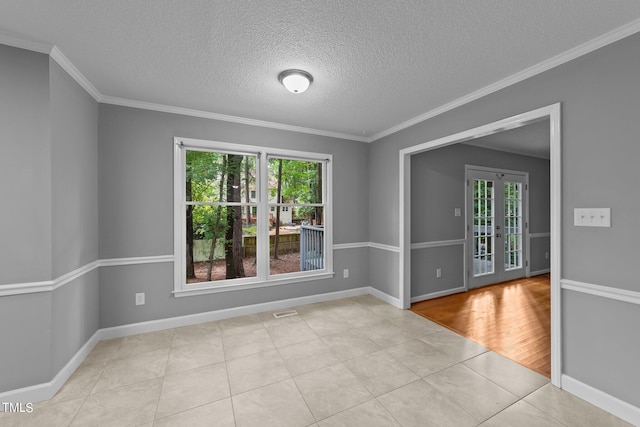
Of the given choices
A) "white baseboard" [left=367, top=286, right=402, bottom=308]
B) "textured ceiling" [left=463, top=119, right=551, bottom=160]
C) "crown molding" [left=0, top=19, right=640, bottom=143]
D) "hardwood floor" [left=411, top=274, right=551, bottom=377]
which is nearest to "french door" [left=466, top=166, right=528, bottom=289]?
"hardwood floor" [left=411, top=274, right=551, bottom=377]

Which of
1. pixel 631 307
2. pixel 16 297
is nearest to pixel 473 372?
pixel 631 307

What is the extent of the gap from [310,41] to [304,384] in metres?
2.62

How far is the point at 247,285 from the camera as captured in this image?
3.51m

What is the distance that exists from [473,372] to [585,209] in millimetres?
1563

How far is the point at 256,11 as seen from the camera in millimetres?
1634

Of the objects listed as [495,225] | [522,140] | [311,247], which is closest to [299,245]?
[311,247]

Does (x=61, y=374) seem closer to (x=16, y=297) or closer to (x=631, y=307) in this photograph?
(x=16, y=297)

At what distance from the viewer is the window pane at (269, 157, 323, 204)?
3.77 m

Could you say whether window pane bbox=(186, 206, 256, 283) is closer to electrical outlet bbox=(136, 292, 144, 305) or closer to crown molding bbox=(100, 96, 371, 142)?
electrical outlet bbox=(136, 292, 144, 305)

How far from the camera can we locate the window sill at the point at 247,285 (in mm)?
3180

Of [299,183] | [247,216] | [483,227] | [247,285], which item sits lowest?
[247,285]

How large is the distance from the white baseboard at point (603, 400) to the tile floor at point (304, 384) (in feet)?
0.19

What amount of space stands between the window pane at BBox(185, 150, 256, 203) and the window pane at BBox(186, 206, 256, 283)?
16cm

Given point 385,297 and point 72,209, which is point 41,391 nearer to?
point 72,209
